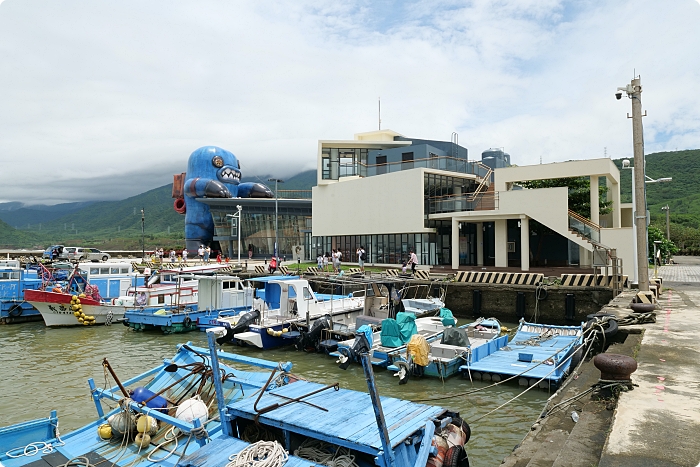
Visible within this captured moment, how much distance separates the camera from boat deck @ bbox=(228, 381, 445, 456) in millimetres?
5637

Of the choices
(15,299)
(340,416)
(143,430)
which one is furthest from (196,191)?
(340,416)

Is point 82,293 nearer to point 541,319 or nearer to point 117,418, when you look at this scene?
point 117,418

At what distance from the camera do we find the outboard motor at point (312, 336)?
17.8m

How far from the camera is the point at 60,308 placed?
23.6m

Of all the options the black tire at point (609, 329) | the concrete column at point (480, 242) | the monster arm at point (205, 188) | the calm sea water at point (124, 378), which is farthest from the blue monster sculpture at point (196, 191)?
the black tire at point (609, 329)

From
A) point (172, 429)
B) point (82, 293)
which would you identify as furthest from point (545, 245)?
point (172, 429)

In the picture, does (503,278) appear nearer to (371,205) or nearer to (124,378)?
(371,205)

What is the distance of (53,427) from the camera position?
8.25 meters

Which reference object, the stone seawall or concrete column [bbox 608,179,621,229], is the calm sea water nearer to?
the stone seawall

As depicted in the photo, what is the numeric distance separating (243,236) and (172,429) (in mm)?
57466

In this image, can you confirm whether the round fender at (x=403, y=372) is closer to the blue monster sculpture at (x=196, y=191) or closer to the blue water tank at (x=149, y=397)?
the blue water tank at (x=149, y=397)

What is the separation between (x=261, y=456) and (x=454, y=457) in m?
2.87

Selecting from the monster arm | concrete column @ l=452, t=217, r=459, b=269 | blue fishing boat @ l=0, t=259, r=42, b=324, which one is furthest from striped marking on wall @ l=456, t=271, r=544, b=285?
the monster arm

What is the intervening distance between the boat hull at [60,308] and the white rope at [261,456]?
2188 cm
